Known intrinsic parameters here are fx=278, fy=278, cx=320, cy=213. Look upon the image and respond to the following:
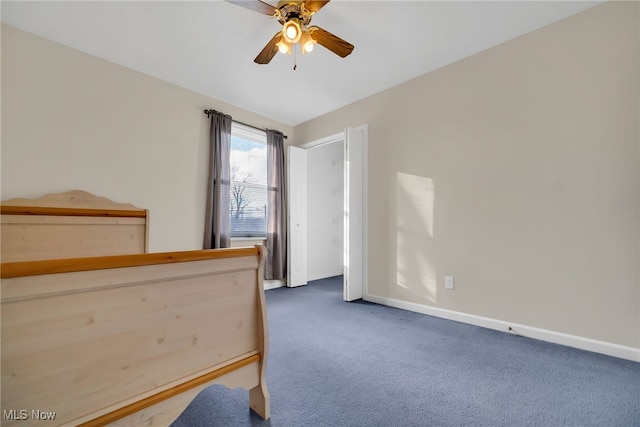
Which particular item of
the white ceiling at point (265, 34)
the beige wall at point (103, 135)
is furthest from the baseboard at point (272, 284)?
the white ceiling at point (265, 34)

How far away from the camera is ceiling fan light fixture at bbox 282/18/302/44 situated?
192cm

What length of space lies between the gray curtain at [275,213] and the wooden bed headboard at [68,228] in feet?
5.79

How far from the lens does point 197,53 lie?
264 centimetres

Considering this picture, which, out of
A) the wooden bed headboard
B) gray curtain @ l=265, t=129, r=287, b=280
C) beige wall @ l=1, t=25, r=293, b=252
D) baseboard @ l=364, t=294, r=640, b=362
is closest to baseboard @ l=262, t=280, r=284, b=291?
gray curtain @ l=265, t=129, r=287, b=280

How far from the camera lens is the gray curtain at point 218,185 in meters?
3.35

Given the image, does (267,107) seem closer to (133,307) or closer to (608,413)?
(133,307)

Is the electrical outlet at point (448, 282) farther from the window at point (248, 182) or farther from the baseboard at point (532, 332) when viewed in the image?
the window at point (248, 182)

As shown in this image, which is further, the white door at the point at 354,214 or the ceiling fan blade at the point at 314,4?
the white door at the point at 354,214

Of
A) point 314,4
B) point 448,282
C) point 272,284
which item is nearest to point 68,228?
point 314,4

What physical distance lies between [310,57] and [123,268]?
2.55 metres

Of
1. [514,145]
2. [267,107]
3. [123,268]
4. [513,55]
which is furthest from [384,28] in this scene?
[123,268]

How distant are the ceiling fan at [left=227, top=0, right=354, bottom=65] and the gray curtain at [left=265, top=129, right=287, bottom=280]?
6.54ft

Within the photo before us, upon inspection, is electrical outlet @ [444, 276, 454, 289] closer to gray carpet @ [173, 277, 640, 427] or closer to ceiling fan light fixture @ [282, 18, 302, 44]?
gray carpet @ [173, 277, 640, 427]

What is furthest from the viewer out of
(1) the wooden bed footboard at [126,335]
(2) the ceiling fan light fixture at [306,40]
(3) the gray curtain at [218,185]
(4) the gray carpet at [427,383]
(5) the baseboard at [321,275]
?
(5) the baseboard at [321,275]
